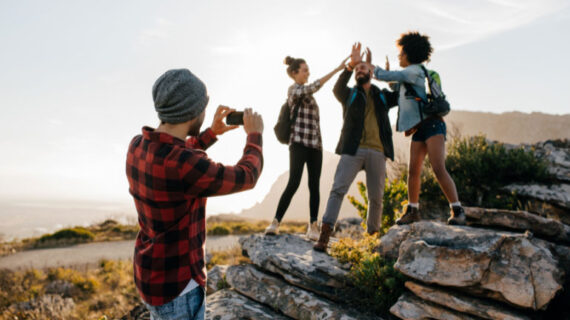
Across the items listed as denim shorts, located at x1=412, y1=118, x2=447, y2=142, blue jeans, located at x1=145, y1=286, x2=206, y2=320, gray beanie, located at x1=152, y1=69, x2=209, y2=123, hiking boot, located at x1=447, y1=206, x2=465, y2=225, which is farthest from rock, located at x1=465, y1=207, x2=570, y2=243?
gray beanie, located at x1=152, y1=69, x2=209, y2=123

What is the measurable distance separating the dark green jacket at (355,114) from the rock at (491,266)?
5.23 feet

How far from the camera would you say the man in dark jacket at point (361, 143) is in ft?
14.4

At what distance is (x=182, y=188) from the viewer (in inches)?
64.5

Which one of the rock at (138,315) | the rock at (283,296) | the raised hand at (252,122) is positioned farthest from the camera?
the rock at (138,315)

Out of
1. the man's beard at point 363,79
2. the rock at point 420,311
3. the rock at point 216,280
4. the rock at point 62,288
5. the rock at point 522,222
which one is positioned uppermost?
the man's beard at point 363,79

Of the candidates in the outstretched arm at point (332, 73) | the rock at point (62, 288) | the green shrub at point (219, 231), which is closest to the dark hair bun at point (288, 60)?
the outstretched arm at point (332, 73)

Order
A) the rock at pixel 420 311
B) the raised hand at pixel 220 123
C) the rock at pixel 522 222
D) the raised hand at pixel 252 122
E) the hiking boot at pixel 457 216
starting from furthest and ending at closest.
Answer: the hiking boot at pixel 457 216, the rock at pixel 522 222, the rock at pixel 420 311, the raised hand at pixel 220 123, the raised hand at pixel 252 122

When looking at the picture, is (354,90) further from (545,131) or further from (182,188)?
(545,131)

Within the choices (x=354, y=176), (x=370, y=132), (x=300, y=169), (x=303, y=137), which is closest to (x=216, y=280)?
(x=300, y=169)

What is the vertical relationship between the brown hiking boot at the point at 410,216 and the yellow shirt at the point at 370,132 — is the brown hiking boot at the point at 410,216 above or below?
below

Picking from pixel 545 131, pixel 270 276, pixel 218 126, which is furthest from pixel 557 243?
pixel 545 131

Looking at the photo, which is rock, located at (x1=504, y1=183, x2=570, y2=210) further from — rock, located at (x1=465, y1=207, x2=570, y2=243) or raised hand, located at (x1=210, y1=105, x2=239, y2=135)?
raised hand, located at (x1=210, y1=105, x2=239, y2=135)

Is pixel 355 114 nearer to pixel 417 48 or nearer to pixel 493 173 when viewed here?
pixel 417 48

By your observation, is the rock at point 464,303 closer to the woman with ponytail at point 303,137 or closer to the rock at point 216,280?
the woman with ponytail at point 303,137
